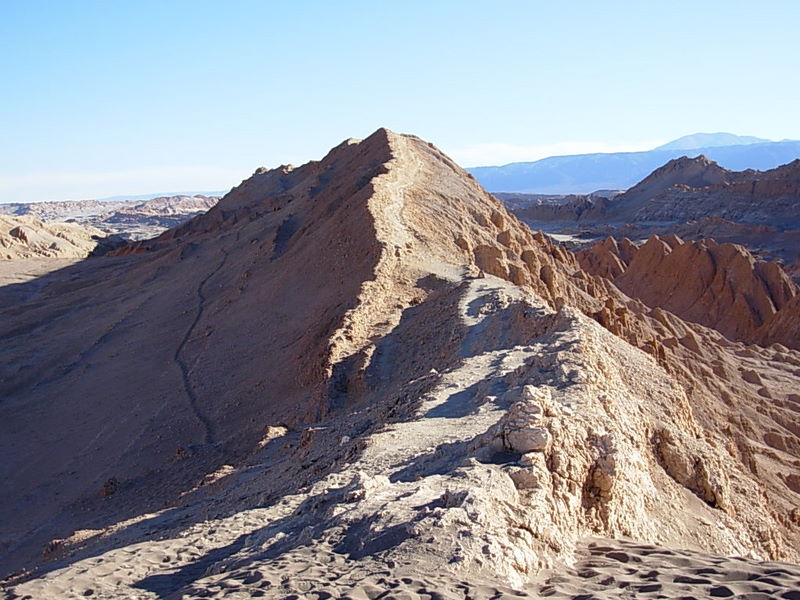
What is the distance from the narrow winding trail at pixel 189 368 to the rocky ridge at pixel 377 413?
0.08m

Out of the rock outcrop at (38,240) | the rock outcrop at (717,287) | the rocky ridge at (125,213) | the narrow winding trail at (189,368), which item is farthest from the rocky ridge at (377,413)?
the rocky ridge at (125,213)

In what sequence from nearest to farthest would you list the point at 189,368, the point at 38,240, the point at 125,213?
1. the point at 189,368
2. the point at 38,240
3. the point at 125,213

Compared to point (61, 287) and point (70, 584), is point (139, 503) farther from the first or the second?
point (61, 287)

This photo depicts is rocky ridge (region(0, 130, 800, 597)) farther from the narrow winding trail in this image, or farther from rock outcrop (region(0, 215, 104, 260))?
rock outcrop (region(0, 215, 104, 260))

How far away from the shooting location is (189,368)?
17.6 meters

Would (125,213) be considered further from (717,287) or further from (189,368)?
(189,368)

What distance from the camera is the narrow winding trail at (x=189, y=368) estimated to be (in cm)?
1411

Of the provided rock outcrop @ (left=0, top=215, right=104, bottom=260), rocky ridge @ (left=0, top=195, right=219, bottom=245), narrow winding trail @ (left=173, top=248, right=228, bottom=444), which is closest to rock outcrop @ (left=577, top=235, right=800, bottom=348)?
narrow winding trail @ (left=173, top=248, right=228, bottom=444)

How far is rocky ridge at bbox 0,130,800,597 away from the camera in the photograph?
5.48 m

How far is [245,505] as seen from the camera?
7926mm

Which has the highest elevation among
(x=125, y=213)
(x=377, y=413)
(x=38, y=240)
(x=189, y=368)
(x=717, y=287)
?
(x=125, y=213)

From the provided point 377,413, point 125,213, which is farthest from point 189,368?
point 125,213

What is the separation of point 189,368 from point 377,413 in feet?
30.1

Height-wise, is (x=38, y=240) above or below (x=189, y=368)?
above
